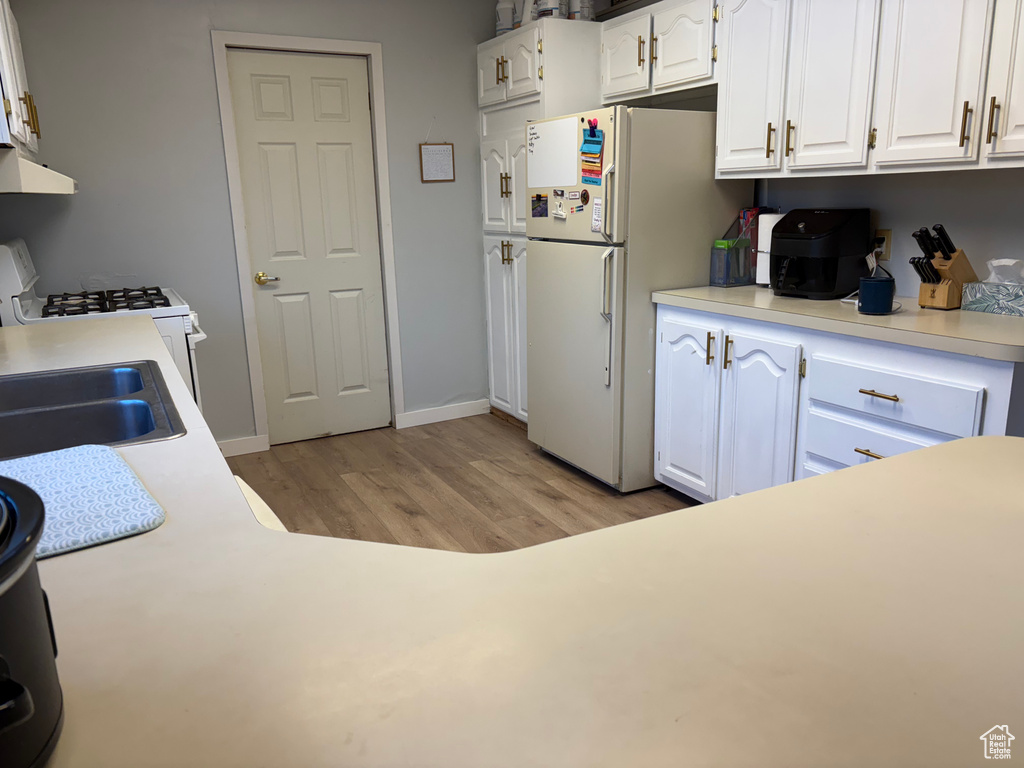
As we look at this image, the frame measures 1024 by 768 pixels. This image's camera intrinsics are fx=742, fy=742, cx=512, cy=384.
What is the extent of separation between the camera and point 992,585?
2.39 ft

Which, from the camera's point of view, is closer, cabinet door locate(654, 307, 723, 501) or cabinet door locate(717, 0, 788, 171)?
cabinet door locate(717, 0, 788, 171)

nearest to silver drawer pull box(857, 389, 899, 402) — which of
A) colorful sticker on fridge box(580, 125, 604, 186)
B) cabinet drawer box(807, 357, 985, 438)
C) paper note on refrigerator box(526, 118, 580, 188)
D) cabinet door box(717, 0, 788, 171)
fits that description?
cabinet drawer box(807, 357, 985, 438)

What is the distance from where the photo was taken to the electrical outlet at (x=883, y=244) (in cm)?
281

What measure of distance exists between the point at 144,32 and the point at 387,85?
3.74ft

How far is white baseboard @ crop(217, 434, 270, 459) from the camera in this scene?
385cm

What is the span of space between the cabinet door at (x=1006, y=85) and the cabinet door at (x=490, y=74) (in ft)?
7.58

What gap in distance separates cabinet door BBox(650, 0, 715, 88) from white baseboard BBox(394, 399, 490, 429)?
2074 millimetres

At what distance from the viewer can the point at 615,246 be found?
9.77 ft

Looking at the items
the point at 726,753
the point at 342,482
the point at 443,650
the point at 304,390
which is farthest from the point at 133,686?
the point at 304,390

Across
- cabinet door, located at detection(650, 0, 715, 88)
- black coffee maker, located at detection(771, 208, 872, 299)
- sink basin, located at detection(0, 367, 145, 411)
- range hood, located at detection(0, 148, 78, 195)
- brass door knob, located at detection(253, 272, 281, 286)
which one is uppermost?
cabinet door, located at detection(650, 0, 715, 88)

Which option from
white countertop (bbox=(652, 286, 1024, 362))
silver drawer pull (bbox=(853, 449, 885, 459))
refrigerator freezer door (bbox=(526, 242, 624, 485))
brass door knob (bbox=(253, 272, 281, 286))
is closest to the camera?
white countertop (bbox=(652, 286, 1024, 362))

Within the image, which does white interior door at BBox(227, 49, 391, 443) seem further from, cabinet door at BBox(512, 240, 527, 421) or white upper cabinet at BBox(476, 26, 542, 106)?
cabinet door at BBox(512, 240, 527, 421)

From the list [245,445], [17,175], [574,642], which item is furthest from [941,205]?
[245,445]

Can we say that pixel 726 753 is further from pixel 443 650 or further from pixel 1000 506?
pixel 1000 506
